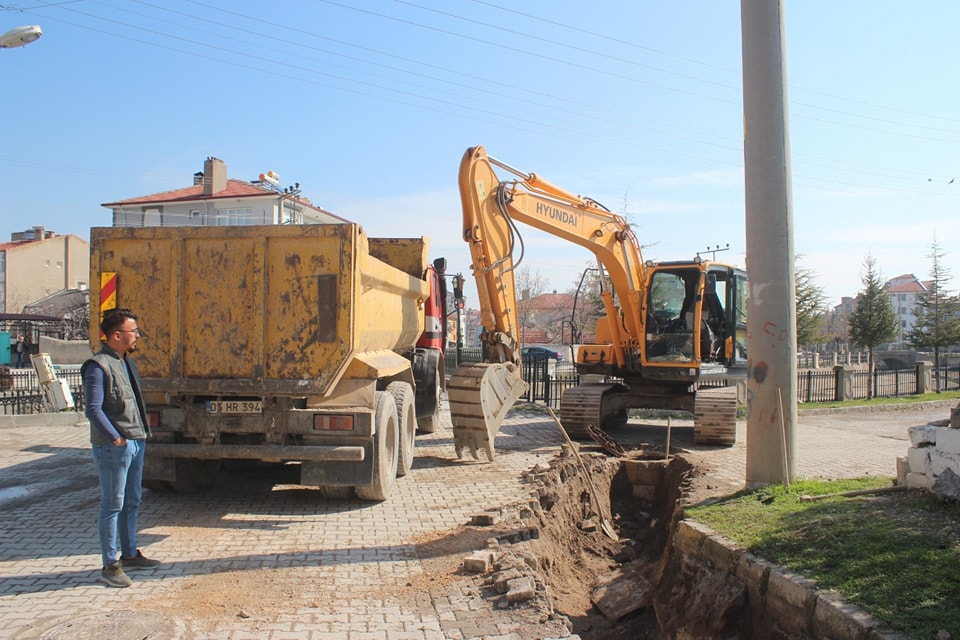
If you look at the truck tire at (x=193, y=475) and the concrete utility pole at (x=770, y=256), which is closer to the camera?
the concrete utility pole at (x=770, y=256)

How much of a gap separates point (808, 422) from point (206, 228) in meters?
13.3

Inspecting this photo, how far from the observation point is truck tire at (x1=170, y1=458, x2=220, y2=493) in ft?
23.3

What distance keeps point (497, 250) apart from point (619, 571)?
4.64 m

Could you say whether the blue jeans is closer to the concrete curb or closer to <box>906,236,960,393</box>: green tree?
the concrete curb

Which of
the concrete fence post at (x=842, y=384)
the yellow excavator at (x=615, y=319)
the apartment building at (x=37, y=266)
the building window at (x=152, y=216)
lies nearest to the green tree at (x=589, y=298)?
the yellow excavator at (x=615, y=319)

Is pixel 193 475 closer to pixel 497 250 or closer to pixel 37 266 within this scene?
pixel 497 250

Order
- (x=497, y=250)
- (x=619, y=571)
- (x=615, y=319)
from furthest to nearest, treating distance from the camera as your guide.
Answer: (x=615, y=319) < (x=497, y=250) < (x=619, y=571)

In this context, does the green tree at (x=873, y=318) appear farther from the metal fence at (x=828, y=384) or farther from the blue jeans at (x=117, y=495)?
the blue jeans at (x=117, y=495)

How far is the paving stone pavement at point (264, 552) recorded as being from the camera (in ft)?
13.3

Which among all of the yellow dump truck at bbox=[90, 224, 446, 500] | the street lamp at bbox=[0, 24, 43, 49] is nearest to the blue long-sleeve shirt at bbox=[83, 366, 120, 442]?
the yellow dump truck at bbox=[90, 224, 446, 500]

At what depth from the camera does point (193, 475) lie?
23.7ft

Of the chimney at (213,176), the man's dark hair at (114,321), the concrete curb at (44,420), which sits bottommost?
the concrete curb at (44,420)

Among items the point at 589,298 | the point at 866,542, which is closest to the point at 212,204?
the point at 589,298

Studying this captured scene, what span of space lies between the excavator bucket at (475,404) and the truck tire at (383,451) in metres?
1.16
